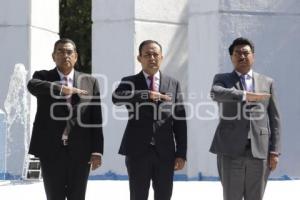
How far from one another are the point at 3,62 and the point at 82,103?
8.64m

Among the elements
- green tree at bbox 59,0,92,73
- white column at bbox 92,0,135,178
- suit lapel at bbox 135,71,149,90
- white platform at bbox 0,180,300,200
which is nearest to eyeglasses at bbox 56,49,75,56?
suit lapel at bbox 135,71,149,90

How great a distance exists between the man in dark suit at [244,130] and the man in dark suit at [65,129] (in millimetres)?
887

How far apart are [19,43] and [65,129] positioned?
847cm

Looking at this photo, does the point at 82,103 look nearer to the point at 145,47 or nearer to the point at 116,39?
the point at 145,47

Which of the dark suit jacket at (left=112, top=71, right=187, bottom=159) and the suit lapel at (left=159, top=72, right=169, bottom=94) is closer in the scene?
the dark suit jacket at (left=112, top=71, right=187, bottom=159)

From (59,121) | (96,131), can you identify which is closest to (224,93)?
(96,131)

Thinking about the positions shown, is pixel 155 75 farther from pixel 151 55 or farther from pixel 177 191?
pixel 177 191

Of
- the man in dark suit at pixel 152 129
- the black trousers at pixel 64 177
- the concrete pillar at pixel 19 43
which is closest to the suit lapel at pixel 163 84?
the man in dark suit at pixel 152 129

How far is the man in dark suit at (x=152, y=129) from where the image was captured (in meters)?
5.75

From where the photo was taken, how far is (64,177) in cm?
559

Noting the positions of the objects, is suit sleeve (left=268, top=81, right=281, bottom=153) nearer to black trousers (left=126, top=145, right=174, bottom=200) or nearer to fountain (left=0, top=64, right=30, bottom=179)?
black trousers (left=126, top=145, right=174, bottom=200)

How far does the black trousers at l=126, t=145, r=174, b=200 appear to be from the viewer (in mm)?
5734

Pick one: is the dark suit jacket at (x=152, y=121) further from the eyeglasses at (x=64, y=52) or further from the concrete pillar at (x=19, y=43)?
the concrete pillar at (x=19, y=43)

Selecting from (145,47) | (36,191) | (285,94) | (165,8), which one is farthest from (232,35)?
(145,47)
